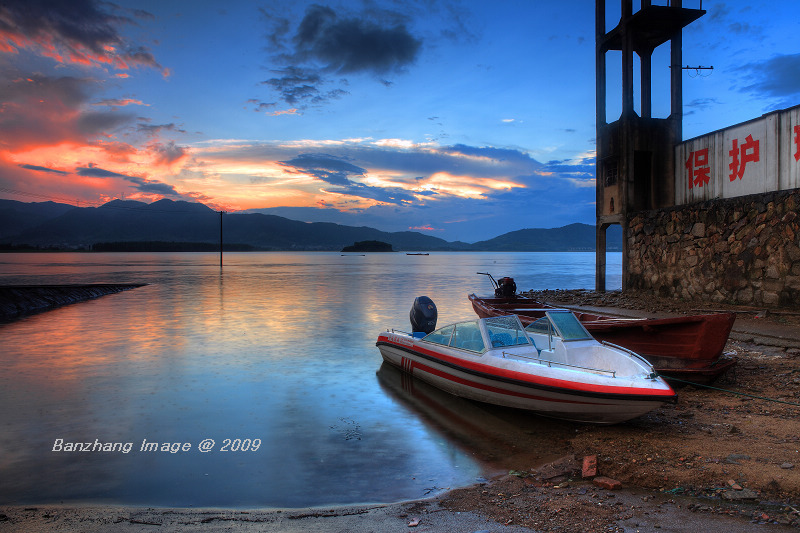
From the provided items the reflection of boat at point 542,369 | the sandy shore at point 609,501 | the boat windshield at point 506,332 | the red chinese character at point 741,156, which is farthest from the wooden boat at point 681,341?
the red chinese character at point 741,156

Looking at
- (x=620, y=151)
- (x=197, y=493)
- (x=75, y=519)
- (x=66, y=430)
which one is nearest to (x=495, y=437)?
(x=197, y=493)

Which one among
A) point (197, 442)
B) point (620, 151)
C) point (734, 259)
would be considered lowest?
point (197, 442)

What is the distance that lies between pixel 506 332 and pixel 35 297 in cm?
2775

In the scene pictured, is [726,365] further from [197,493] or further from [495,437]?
[197,493]

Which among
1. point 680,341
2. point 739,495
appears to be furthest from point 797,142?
point 739,495

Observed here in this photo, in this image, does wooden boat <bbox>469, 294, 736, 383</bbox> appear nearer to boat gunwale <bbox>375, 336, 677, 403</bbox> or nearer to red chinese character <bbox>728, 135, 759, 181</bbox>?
boat gunwale <bbox>375, 336, 677, 403</bbox>

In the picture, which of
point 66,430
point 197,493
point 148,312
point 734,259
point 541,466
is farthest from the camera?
point 148,312

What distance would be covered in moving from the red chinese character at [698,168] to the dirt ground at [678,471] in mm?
11695

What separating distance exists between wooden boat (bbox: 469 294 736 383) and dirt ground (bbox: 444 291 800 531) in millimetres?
501

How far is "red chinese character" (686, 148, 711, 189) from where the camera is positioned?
18062 mm

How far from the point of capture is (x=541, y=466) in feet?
20.3

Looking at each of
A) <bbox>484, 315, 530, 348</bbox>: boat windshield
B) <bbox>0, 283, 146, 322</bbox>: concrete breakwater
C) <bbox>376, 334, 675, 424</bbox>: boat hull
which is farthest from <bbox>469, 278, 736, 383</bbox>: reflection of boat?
<bbox>0, 283, 146, 322</bbox>: concrete breakwater

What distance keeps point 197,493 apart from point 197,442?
1.83m

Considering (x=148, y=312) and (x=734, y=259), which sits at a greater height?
(x=734, y=259)
